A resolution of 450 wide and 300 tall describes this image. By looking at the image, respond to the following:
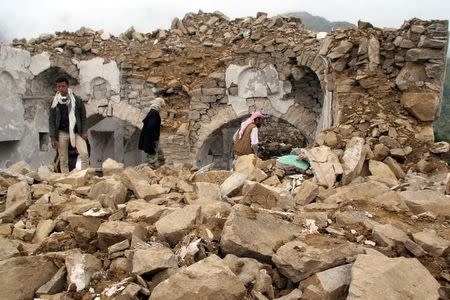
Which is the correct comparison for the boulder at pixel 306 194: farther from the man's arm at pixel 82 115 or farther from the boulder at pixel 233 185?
the man's arm at pixel 82 115

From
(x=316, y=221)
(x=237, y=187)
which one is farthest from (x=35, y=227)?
(x=316, y=221)

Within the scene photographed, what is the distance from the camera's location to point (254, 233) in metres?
2.17

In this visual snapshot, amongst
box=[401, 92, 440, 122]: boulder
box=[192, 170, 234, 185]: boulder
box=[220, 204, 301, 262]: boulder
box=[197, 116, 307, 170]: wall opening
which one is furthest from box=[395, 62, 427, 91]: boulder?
box=[197, 116, 307, 170]: wall opening

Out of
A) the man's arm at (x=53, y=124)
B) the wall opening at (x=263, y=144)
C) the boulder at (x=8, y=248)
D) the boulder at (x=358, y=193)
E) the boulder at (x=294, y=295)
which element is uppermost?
the man's arm at (x=53, y=124)

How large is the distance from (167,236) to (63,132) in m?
3.60

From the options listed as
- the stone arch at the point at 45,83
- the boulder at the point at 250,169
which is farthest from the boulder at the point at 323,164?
the stone arch at the point at 45,83

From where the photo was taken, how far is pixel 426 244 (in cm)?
214

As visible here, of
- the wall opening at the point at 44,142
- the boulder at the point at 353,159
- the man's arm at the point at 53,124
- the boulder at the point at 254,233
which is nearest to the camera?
the boulder at the point at 254,233

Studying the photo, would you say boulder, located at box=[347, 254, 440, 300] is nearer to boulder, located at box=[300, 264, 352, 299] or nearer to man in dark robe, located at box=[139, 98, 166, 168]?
boulder, located at box=[300, 264, 352, 299]

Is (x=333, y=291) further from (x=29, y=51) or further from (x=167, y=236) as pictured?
(x=29, y=51)

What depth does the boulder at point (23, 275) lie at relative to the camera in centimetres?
199

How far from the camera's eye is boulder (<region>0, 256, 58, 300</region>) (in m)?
1.99

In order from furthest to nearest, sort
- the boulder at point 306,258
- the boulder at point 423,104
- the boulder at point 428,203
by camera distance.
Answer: the boulder at point 423,104, the boulder at point 428,203, the boulder at point 306,258

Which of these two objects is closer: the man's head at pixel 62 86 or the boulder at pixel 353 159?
the boulder at pixel 353 159
